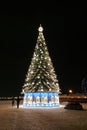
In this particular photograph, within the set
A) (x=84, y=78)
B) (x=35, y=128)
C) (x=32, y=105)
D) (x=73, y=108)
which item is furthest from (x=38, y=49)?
(x=84, y=78)

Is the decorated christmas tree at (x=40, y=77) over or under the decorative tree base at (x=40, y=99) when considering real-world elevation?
over

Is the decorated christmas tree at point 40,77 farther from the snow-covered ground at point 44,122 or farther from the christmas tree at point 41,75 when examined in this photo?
the snow-covered ground at point 44,122

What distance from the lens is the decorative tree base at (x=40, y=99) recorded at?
45.8m

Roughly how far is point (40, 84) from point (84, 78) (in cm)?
7938

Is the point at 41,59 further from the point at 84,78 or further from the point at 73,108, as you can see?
the point at 84,78

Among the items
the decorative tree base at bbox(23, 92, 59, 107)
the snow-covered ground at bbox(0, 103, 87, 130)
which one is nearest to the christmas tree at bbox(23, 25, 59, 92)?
the decorative tree base at bbox(23, 92, 59, 107)

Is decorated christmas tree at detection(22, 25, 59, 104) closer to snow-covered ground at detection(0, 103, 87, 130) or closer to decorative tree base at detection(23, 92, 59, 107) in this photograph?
decorative tree base at detection(23, 92, 59, 107)

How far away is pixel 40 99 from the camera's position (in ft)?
150

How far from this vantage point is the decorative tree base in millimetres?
45781

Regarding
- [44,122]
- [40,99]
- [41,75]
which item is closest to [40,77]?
[41,75]

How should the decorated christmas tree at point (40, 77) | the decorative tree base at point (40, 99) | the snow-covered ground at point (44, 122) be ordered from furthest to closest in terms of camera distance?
the decorated christmas tree at point (40, 77) < the decorative tree base at point (40, 99) < the snow-covered ground at point (44, 122)

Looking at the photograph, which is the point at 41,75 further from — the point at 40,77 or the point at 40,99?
the point at 40,99

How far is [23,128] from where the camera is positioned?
17.8 m

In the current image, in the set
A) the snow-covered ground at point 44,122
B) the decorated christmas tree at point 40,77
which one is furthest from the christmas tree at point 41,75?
the snow-covered ground at point 44,122
